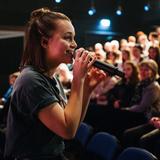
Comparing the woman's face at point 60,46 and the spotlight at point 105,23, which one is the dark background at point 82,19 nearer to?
the spotlight at point 105,23

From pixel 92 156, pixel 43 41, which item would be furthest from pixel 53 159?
pixel 92 156

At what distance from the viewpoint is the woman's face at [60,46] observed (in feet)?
4.92

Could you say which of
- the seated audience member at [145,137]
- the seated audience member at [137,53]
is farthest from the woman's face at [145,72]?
the seated audience member at [137,53]

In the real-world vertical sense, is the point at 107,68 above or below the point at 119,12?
above

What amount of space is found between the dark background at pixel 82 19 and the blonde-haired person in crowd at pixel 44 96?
9.16m

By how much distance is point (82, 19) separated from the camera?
12367 mm

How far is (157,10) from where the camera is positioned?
11.7 metres

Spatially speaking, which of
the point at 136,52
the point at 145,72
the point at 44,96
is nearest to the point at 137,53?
the point at 136,52

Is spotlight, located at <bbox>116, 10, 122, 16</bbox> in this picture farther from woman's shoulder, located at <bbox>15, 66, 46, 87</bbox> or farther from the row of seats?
woman's shoulder, located at <bbox>15, 66, 46, 87</bbox>

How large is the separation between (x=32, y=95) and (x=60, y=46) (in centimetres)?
21

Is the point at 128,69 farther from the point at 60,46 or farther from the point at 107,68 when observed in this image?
the point at 60,46

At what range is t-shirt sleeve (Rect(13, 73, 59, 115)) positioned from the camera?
4.65 ft

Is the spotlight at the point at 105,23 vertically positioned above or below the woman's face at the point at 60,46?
below

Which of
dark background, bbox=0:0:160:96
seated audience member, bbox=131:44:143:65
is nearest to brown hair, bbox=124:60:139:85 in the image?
seated audience member, bbox=131:44:143:65
